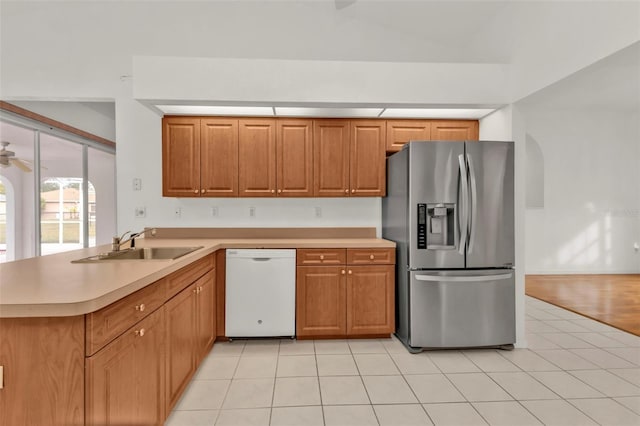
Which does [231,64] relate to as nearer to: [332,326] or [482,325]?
[332,326]

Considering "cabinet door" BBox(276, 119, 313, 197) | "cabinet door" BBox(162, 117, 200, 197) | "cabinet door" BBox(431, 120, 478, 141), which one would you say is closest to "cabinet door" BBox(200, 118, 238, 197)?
"cabinet door" BBox(162, 117, 200, 197)

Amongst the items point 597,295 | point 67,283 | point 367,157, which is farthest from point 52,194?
point 597,295

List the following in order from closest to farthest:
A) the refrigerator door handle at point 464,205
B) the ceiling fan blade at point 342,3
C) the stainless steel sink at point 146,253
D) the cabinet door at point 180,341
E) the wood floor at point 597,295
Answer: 1. the cabinet door at point 180,341
2. the stainless steel sink at point 146,253
3. the refrigerator door handle at point 464,205
4. the ceiling fan blade at point 342,3
5. the wood floor at point 597,295

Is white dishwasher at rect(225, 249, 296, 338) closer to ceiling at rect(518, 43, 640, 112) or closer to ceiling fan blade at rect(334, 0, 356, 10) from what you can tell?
ceiling fan blade at rect(334, 0, 356, 10)

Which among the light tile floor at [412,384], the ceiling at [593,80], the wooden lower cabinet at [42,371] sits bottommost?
the light tile floor at [412,384]

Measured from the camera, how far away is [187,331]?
7.20ft

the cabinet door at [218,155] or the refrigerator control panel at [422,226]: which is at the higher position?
the cabinet door at [218,155]

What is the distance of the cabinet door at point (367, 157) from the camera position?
134 inches

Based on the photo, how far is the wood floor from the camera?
3.71 metres

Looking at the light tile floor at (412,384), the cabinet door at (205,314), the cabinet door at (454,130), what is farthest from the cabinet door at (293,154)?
the light tile floor at (412,384)

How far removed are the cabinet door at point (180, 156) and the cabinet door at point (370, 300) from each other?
178 centimetres

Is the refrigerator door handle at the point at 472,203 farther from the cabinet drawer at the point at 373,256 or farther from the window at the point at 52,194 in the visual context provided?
the window at the point at 52,194

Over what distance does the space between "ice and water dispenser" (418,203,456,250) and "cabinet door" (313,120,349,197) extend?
884 mm

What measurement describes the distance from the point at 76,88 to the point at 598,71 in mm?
4492
